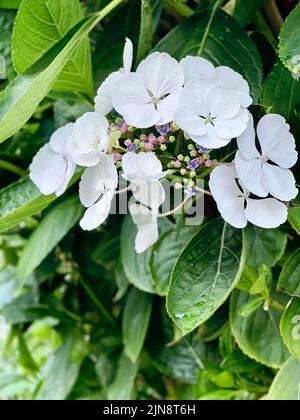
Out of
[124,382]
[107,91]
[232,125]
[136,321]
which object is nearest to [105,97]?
[107,91]

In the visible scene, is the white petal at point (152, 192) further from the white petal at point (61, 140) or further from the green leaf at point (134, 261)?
the green leaf at point (134, 261)

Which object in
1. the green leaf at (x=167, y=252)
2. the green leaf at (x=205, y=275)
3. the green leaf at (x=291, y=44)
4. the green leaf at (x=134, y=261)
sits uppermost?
the green leaf at (x=291, y=44)

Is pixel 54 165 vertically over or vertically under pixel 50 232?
over

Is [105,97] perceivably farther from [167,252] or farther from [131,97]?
[167,252]

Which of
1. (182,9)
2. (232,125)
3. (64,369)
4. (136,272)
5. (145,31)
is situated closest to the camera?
(232,125)

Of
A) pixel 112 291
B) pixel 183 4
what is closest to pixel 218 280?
pixel 183 4

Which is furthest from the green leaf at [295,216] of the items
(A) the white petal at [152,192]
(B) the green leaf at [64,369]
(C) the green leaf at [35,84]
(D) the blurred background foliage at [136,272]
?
(B) the green leaf at [64,369]

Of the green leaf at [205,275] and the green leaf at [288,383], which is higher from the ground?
the green leaf at [205,275]
